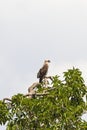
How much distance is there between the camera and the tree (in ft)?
77.6

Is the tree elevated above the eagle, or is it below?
below

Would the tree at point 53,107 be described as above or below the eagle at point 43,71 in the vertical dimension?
below

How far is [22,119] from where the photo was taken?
24297 millimetres

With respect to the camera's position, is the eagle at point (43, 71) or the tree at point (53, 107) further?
the eagle at point (43, 71)

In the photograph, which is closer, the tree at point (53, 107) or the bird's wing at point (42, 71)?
the tree at point (53, 107)

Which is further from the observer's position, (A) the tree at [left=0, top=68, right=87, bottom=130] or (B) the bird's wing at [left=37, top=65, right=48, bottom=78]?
(B) the bird's wing at [left=37, top=65, right=48, bottom=78]

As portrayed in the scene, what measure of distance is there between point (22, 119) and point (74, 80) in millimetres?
2455

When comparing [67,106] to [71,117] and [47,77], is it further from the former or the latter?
[47,77]

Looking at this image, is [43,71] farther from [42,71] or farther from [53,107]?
[53,107]

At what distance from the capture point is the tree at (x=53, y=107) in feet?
77.6

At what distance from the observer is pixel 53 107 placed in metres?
23.7

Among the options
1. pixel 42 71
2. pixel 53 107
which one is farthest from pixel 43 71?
pixel 53 107

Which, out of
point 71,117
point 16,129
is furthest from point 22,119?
point 71,117

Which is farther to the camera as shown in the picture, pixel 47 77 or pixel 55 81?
pixel 47 77
